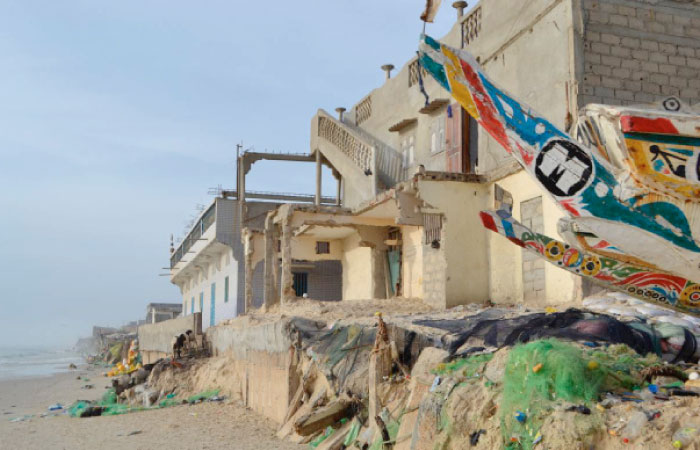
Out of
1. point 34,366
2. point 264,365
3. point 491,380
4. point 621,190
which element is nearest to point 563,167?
point 621,190

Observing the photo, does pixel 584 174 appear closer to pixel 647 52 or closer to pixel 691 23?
pixel 647 52

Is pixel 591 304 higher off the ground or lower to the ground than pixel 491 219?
lower

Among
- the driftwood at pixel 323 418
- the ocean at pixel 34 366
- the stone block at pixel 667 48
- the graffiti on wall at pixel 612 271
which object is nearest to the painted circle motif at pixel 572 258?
the graffiti on wall at pixel 612 271

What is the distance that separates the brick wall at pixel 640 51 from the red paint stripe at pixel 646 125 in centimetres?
675

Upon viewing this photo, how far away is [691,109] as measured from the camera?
566 cm

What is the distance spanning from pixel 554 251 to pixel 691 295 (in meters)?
1.16

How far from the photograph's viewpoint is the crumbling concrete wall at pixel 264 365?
11391mm

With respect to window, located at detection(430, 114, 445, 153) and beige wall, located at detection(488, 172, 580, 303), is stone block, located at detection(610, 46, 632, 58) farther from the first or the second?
window, located at detection(430, 114, 445, 153)

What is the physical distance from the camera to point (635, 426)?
14.9ft

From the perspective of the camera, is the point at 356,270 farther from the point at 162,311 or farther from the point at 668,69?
the point at 162,311

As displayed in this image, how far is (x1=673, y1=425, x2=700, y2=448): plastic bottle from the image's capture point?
4.21 meters

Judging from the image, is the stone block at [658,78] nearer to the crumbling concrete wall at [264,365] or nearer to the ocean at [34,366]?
the crumbling concrete wall at [264,365]

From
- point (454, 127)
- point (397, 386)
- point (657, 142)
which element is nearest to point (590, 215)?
point (657, 142)

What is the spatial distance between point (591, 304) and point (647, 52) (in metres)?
4.99
